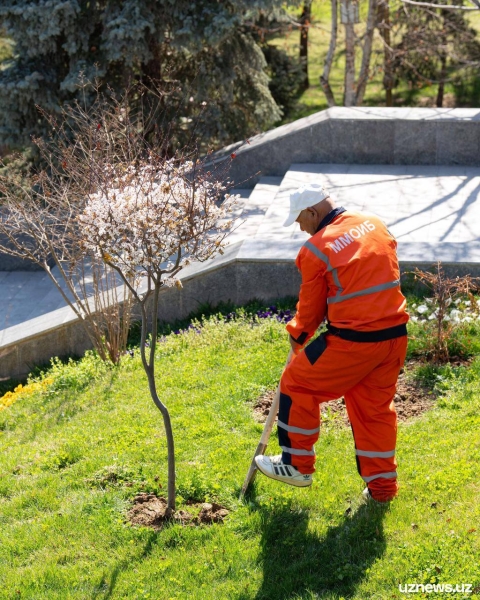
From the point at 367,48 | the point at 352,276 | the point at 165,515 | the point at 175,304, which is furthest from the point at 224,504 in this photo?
the point at 367,48

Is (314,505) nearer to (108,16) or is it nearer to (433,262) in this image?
(433,262)

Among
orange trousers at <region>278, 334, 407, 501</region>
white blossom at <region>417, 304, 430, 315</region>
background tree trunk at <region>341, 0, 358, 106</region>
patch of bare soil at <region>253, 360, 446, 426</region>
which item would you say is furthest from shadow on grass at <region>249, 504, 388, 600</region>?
background tree trunk at <region>341, 0, 358, 106</region>

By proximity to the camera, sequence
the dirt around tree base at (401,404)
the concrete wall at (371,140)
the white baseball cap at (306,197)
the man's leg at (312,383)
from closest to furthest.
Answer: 1. the man's leg at (312,383)
2. the white baseball cap at (306,197)
3. the dirt around tree base at (401,404)
4. the concrete wall at (371,140)

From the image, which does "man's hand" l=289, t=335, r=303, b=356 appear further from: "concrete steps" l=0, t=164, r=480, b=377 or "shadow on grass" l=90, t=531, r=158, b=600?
"concrete steps" l=0, t=164, r=480, b=377

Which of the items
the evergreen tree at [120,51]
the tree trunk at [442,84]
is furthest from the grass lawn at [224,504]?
the tree trunk at [442,84]

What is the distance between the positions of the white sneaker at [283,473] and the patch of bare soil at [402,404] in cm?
110

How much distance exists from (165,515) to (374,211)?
5.18 metres

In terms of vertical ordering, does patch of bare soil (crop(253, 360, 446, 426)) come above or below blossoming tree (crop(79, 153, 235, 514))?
below

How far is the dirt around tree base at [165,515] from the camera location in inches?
181

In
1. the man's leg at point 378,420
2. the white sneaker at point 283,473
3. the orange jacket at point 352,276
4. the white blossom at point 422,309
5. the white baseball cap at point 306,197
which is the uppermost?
the white baseball cap at point 306,197

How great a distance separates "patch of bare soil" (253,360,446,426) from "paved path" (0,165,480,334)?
1583 mm

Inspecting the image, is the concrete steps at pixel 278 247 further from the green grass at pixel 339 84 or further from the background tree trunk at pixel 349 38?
the green grass at pixel 339 84

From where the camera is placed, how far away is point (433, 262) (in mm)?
7055

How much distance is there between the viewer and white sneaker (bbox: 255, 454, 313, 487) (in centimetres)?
443
